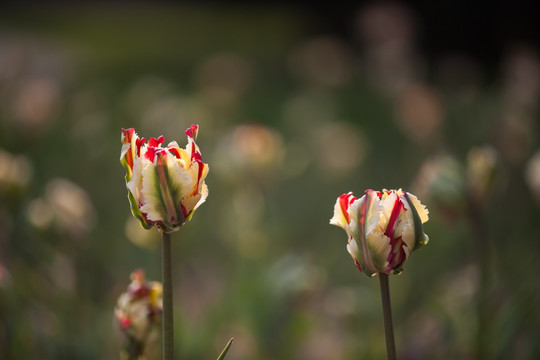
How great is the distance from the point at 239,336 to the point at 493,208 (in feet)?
3.00

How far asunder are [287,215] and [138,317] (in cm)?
175

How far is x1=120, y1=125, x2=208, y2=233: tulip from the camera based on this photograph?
60 centimetres

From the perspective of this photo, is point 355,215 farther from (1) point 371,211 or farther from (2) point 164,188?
(2) point 164,188

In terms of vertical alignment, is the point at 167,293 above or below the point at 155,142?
below

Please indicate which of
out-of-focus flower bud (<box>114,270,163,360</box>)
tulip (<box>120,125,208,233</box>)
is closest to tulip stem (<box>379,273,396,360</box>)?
tulip (<box>120,125,208,233</box>)

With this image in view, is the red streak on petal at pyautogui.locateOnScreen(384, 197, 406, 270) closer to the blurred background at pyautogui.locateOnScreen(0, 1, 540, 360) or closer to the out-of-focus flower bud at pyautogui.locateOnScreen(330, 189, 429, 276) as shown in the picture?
the out-of-focus flower bud at pyautogui.locateOnScreen(330, 189, 429, 276)

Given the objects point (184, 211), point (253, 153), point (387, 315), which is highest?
point (253, 153)

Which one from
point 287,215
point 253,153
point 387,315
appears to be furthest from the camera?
point 287,215

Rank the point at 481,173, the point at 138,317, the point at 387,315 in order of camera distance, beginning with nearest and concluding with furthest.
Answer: the point at 387,315
the point at 138,317
the point at 481,173

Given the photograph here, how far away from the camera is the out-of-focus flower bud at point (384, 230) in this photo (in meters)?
0.60

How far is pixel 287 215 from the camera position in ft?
8.15

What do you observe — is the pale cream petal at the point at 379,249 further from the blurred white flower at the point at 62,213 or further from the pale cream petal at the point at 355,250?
the blurred white flower at the point at 62,213

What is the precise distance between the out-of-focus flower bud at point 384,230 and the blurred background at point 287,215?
16.7 inches

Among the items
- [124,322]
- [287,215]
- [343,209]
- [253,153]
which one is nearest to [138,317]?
[124,322]
